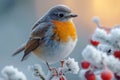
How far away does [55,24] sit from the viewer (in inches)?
96.5

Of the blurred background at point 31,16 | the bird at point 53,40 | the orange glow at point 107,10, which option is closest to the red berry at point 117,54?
the bird at point 53,40

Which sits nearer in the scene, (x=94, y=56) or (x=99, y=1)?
(x=94, y=56)

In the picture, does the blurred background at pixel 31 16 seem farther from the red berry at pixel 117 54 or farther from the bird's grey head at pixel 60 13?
the red berry at pixel 117 54

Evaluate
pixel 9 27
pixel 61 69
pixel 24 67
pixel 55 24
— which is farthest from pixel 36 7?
pixel 61 69

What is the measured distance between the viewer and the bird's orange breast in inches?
93.4

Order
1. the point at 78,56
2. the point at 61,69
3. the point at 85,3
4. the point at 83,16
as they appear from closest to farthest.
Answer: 1. the point at 61,69
2. the point at 78,56
3. the point at 83,16
4. the point at 85,3

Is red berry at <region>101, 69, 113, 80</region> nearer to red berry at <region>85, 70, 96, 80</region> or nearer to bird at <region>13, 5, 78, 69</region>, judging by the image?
red berry at <region>85, 70, 96, 80</region>

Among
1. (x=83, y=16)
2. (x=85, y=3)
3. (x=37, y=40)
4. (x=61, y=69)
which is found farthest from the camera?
(x=85, y=3)

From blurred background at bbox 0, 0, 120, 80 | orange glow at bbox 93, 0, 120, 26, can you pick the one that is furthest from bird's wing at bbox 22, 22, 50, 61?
orange glow at bbox 93, 0, 120, 26

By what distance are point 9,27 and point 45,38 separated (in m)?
3.80

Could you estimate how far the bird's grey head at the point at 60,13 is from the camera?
2.37 m

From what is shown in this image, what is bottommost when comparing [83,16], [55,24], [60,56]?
[60,56]

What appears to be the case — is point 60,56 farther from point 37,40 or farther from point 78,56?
point 78,56

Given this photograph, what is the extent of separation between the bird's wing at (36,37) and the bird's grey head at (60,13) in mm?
55
